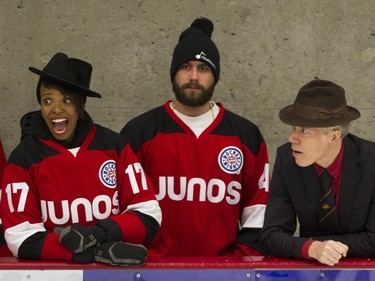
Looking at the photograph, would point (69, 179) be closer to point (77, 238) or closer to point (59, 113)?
point (59, 113)

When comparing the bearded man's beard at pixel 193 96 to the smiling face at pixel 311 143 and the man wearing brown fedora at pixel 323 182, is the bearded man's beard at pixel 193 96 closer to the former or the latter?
the man wearing brown fedora at pixel 323 182

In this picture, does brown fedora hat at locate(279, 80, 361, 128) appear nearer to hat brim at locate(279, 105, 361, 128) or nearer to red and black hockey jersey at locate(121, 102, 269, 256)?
hat brim at locate(279, 105, 361, 128)

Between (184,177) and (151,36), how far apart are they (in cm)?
117

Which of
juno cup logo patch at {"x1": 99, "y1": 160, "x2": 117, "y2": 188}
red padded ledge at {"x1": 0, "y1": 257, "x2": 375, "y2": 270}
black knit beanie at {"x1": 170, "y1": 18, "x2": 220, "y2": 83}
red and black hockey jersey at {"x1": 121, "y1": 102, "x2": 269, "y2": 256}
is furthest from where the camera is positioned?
black knit beanie at {"x1": 170, "y1": 18, "x2": 220, "y2": 83}

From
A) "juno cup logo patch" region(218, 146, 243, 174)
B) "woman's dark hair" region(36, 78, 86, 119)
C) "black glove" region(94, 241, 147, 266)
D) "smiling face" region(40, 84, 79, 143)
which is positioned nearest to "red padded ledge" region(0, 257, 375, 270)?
"black glove" region(94, 241, 147, 266)

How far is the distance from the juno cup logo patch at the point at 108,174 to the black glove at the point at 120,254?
44 cm

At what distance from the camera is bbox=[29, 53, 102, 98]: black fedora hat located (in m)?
3.27

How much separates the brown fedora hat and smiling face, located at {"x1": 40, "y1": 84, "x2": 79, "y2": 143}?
2.91ft

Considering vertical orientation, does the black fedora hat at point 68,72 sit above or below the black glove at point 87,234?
above

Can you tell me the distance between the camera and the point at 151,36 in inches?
179

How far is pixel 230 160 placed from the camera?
Result: 3.66m

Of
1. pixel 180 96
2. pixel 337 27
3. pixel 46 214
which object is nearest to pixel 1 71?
pixel 180 96

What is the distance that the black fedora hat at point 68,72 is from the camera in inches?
129

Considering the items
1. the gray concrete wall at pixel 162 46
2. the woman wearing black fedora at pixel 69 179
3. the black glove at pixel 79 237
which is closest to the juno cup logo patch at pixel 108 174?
the woman wearing black fedora at pixel 69 179
